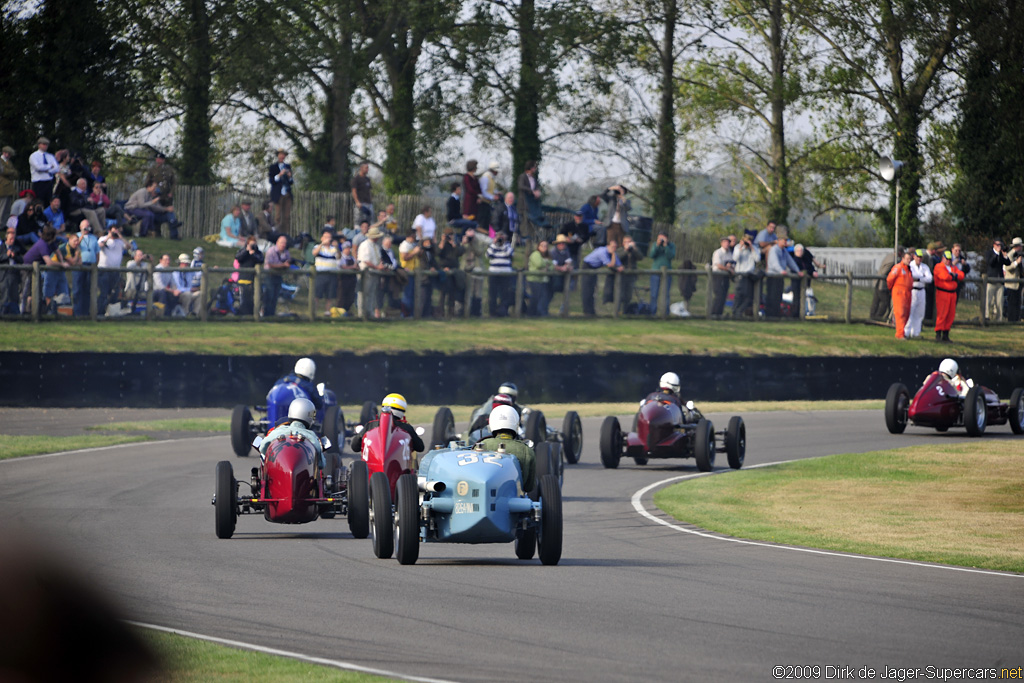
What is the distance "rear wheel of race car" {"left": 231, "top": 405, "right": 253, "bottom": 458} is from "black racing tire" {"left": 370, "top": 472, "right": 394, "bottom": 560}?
8.63 meters

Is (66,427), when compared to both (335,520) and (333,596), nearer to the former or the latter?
(335,520)

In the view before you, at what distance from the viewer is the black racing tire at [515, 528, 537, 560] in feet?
37.3

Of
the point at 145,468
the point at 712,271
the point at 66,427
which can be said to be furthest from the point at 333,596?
the point at 712,271

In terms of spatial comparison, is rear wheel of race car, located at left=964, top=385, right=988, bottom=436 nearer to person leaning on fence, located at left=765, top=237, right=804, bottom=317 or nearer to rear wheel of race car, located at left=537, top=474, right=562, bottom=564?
person leaning on fence, located at left=765, top=237, right=804, bottom=317

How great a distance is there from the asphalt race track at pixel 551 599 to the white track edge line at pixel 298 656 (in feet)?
0.30

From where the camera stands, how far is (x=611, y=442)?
19.1m

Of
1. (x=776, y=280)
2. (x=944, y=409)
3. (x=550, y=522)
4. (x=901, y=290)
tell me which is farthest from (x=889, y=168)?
(x=550, y=522)

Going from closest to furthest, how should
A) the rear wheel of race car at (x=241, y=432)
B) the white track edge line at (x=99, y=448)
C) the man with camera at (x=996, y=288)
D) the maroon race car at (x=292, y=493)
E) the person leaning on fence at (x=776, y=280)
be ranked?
the maroon race car at (x=292, y=493) < the white track edge line at (x=99, y=448) < the rear wheel of race car at (x=241, y=432) < the person leaning on fence at (x=776, y=280) < the man with camera at (x=996, y=288)

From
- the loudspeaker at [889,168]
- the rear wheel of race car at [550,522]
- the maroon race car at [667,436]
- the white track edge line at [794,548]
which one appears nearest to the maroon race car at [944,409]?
the maroon race car at [667,436]

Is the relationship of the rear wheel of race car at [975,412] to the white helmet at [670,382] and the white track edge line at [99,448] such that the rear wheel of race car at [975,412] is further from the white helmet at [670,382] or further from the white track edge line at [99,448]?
the white track edge line at [99,448]

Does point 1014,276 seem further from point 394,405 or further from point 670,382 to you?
point 394,405

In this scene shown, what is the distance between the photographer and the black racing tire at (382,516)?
11039 millimetres

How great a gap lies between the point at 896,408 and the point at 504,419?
14.0 metres

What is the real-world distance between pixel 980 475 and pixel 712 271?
1470 centimetres
